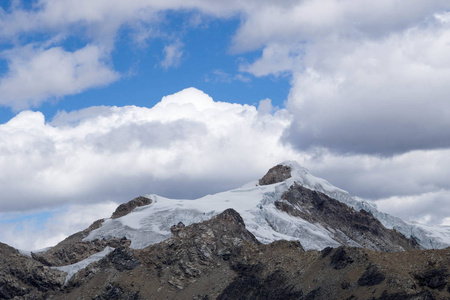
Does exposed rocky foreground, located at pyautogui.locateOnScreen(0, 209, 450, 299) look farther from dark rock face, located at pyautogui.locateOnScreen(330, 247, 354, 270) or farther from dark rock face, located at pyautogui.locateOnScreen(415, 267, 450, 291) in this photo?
dark rock face, located at pyautogui.locateOnScreen(415, 267, 450, 291)

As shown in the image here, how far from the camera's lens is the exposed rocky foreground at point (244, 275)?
142 metres

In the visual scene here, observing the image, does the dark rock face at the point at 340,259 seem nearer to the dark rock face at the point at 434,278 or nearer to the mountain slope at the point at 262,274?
the mountain slope at the point at 262,274

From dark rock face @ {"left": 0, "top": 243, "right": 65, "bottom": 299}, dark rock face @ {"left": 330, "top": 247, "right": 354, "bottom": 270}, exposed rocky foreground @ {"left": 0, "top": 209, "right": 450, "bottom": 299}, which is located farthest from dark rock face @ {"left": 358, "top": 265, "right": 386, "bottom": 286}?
dark rock face @ {"left": 0, "top": 243, "right": 65, "bottom": 299}

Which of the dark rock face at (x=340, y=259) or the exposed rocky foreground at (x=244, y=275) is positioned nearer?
the exposed rocky foreground at (x=244, y=275)

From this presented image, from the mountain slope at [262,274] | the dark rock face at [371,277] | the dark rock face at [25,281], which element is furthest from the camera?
the dark rock face at [25,281]

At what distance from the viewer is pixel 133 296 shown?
184m

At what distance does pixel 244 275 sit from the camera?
594ft

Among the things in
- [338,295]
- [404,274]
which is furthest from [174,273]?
[404,274]

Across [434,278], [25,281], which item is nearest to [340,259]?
[434,278]

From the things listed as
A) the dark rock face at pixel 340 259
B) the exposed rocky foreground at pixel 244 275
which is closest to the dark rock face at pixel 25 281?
the exposed rocky foreground at pixel 244 275

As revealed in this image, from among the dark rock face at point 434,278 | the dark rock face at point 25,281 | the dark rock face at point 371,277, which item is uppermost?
the dark rock face at point 25,281

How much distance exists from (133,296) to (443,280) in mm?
79501

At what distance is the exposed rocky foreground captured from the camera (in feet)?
467

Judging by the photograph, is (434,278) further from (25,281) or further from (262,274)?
(25,281)
